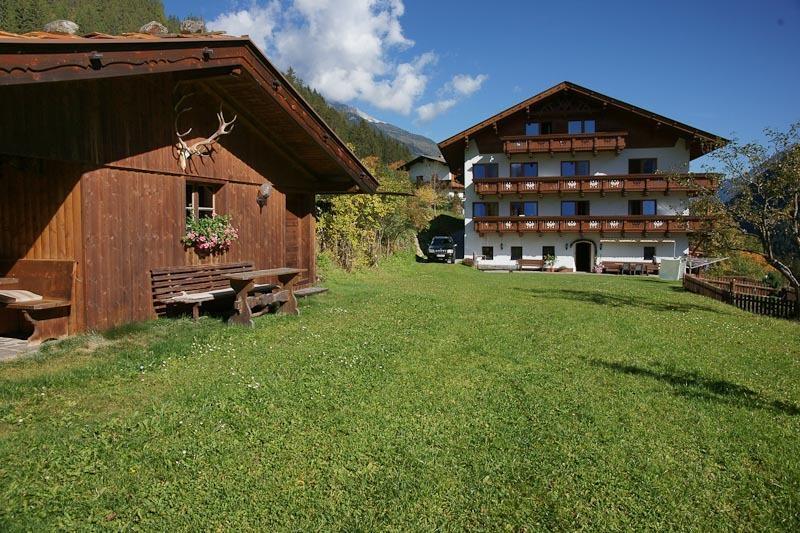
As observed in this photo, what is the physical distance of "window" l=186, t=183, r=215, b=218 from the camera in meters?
9.93

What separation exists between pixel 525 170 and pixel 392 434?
1288 inches

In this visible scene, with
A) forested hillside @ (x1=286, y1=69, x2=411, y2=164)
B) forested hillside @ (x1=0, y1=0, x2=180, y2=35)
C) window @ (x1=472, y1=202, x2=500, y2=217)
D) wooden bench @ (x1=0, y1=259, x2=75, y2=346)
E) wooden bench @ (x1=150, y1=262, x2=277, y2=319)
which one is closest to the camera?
wooden bench @ (x1=0, y1=259, x2=75, y2=346)

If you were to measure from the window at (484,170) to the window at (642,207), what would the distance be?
922 cm

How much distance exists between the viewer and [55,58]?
196 inches

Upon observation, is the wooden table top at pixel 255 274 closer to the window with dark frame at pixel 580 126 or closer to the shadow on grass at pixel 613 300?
the shadow on grass at pixel 613 300

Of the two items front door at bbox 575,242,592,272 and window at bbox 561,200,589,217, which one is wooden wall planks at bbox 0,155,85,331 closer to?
window at bbox 561,200,589,217

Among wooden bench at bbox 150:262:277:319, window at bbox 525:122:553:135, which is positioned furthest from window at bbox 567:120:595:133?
wooden bench at bbox 150:262:277:319

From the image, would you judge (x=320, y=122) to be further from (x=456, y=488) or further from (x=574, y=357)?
(x=456, y=488)

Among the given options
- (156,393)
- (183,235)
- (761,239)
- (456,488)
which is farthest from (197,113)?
(761,239)

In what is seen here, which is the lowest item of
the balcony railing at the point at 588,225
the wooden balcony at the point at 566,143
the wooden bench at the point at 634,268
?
the wooden bench at the point at 634,268

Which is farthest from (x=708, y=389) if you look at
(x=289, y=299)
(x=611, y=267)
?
(x=611, y=267)

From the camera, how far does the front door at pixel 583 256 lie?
35.1m

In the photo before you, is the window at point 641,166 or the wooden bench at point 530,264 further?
the wooden bench at point 530,264

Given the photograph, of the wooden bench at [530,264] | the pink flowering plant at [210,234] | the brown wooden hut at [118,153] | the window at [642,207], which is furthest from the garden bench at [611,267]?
the pink flowering plant at [210,234]
